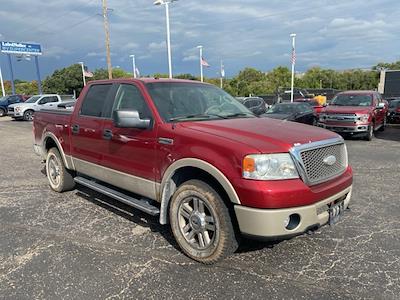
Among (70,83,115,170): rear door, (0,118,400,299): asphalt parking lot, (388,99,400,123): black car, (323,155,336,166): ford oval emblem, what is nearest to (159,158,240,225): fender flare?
(0,118,400,299): asphalt parking lot

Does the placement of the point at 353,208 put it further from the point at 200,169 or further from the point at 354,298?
the point at 200,169

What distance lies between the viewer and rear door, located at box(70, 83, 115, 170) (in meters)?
4.77

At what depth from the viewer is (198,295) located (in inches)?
120

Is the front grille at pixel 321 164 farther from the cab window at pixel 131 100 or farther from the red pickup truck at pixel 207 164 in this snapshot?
the cab window at pixel 131 100

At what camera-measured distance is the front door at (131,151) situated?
3.96m

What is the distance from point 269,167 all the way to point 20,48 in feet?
170

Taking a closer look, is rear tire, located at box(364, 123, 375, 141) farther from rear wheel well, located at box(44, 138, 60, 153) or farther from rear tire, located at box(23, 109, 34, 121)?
rear tire, located at box(23, 109, 34, 121)

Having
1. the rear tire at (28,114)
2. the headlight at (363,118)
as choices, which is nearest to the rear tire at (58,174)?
the headlight at (363,118)

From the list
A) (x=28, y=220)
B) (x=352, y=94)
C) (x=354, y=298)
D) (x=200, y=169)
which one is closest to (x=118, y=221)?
(x=28, y=220)

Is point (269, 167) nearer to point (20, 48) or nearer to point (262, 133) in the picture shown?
point (262, 133)

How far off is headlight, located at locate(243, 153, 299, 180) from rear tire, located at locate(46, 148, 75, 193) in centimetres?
391

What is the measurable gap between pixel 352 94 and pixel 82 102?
11.7m

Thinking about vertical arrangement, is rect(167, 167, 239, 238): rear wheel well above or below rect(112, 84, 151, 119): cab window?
below

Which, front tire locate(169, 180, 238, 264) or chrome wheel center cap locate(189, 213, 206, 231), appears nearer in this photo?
front tire locate(169, 180, 238, 264)
